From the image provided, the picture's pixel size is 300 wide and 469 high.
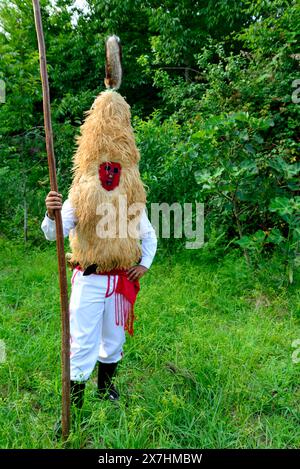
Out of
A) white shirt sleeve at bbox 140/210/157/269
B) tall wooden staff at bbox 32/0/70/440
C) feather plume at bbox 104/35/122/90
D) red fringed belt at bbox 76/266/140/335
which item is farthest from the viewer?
white shirt sleeve at bbox 140/210/157/269

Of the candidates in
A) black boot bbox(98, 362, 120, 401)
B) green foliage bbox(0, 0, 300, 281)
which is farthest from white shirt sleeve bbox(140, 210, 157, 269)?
green foliage bbox(0, 0, 300, 281)

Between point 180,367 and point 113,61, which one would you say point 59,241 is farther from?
point 180,367

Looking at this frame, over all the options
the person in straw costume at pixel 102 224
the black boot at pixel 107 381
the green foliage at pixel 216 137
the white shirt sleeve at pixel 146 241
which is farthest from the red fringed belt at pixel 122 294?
the green foliage at pixel 216 137

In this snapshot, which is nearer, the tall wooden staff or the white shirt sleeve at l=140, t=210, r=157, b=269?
the tall wooden staff

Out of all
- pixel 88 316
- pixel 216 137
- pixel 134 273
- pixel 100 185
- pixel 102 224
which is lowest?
pixel 88 316

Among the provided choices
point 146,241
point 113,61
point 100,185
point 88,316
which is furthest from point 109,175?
point 88,316

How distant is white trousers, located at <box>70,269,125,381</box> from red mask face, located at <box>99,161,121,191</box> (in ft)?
1.49

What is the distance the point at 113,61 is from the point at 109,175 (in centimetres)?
54

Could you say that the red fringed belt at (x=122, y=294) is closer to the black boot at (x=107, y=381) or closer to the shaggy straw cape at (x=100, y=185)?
the shaggy straw cape at (x=100, y=185)

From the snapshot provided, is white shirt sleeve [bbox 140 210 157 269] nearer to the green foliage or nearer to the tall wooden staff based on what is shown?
the tall wooden staff

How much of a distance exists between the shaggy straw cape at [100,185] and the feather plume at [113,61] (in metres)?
0.06

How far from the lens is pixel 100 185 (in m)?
2.09

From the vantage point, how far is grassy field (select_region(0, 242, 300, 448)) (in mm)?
2043
